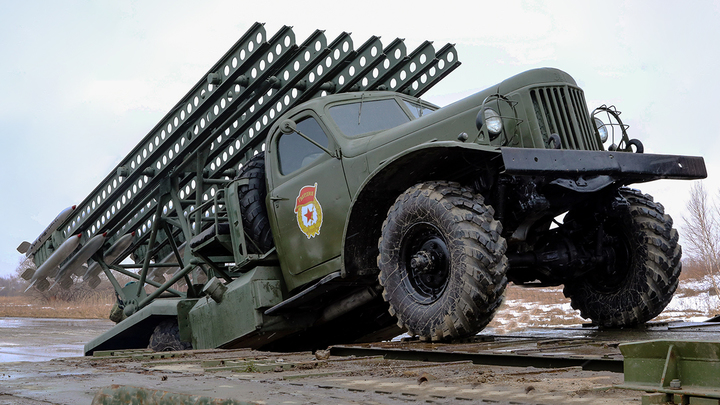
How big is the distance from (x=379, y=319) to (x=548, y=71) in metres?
2.62

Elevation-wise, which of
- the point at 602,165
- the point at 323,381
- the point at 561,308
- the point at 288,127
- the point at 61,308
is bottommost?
the point at 323,381

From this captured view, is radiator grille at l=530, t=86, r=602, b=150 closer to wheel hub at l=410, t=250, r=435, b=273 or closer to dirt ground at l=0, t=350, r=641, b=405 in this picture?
wheel hub at l=410, t=250, r=435, b=273

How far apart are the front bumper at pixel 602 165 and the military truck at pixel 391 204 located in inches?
0.4

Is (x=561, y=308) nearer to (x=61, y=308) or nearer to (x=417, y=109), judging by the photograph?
(x=417, y=109)

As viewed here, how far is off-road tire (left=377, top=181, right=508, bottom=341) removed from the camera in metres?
3.88

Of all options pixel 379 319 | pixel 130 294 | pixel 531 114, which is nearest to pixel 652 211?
pixel 531 114

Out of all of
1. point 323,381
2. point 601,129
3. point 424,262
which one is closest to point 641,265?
point 601,129

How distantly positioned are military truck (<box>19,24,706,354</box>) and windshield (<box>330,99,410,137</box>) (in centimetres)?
2

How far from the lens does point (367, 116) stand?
573 cm

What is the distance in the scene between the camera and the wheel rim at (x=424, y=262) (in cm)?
422

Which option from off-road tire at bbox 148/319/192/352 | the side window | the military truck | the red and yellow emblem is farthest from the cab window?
off-road tire at bbox 148/319/192/352

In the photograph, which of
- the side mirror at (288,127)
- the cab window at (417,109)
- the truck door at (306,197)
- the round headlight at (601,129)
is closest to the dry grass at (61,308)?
the truck door at (306,197)

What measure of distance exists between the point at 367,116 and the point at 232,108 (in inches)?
96.9

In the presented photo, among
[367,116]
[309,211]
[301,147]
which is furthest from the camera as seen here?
[301,147]
